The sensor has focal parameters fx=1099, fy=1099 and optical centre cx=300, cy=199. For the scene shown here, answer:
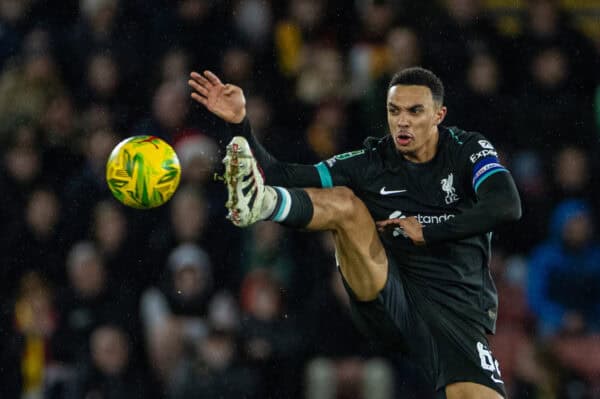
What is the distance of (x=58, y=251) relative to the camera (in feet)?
26.1

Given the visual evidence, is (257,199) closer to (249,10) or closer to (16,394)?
(16,394)

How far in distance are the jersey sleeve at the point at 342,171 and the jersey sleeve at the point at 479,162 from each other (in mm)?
580

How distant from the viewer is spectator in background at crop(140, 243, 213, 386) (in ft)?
24.1

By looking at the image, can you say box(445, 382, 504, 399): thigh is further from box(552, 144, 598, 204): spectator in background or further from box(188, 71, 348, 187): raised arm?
box(552, 144, 598, 204): spectator in background

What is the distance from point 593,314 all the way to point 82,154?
4026 mm

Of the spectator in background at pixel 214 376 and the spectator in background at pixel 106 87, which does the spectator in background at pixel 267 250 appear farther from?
the spectator in background at pixel 106 87

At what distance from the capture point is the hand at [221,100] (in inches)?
236

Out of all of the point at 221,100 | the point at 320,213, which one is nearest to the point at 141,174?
the point at 221,100

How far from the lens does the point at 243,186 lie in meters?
5.30

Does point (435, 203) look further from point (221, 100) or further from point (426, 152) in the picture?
point (221, 100)

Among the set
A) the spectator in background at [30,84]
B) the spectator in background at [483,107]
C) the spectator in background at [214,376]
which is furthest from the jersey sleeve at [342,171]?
the spectator in background at [30,84]

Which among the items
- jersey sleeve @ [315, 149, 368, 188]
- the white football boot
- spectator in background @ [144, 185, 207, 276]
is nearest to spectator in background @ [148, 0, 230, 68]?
spectator in background @ [144, 185, 207, 276]

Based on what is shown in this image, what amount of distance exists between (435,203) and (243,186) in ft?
3.87

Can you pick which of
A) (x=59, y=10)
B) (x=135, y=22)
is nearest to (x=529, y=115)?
(x=135, y=22)
